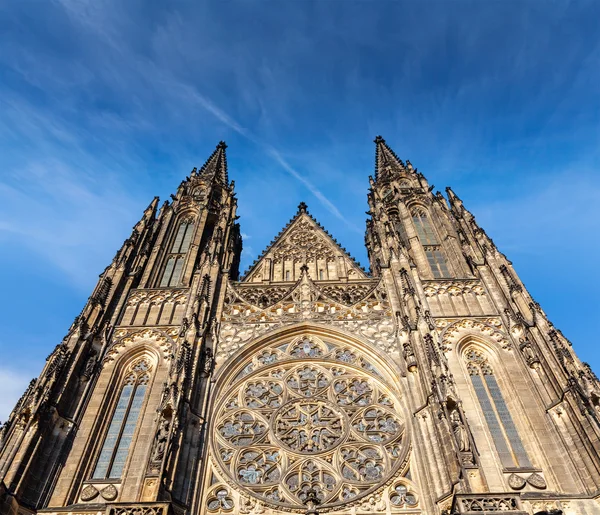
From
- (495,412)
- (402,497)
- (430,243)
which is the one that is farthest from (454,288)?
(402,497)

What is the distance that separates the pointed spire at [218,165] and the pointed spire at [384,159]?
9.76 m

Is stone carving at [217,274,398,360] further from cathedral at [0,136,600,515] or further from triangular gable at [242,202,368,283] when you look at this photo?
triangular gable at [242,202,368,283]

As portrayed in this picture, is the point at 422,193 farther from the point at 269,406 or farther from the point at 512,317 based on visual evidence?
the point at 269,406

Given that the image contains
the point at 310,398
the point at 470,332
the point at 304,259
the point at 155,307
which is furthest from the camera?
the point at 304,259

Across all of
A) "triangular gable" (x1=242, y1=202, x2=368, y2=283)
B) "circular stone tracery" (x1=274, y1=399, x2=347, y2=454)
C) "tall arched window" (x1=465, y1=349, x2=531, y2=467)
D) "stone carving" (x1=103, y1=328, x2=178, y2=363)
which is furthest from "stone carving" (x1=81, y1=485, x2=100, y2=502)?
"tall arched window" (x1=465, y1=349, x2=531, y2=467)

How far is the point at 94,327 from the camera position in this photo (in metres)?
18.1

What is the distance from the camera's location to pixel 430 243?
2417 cm

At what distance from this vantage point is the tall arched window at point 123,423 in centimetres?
1464

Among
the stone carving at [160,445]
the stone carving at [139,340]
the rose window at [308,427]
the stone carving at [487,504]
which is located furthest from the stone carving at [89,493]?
the stone carving at [487,504]

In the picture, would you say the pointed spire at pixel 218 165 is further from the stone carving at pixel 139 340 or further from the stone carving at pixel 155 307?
the stone carving at pixel 139 340

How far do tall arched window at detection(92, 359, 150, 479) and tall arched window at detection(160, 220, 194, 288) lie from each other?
521 cm

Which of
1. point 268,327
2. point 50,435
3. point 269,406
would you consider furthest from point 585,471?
point 50,435

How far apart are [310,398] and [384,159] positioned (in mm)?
21485

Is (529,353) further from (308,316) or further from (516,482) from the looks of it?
(308,316)
